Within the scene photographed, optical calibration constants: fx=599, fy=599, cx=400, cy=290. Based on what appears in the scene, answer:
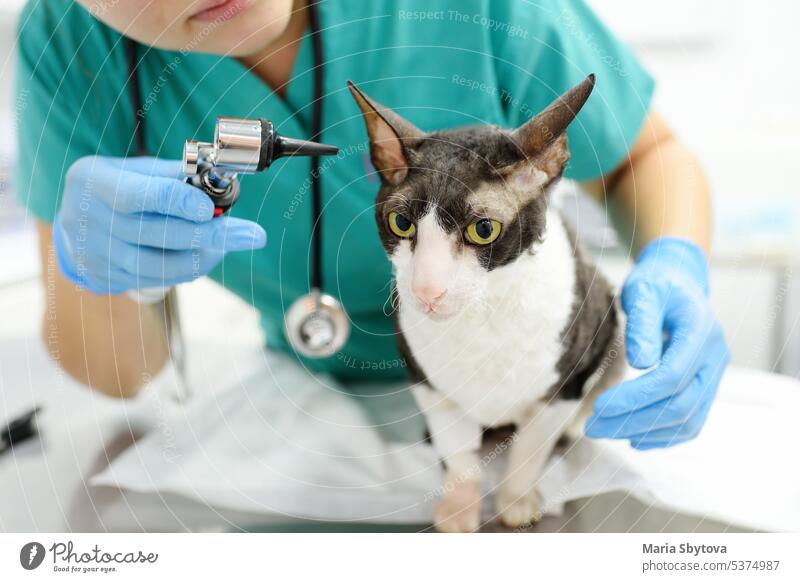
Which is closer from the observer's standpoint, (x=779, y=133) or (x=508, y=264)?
(x=508, y=264)

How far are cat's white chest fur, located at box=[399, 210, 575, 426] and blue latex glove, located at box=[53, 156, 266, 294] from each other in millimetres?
194

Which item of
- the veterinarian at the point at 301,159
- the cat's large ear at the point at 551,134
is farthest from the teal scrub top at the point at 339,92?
the cat's large ear at the point at 551,134

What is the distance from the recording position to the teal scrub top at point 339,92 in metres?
0.56

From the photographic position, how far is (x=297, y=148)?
1.55 ft

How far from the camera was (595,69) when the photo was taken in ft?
1.84

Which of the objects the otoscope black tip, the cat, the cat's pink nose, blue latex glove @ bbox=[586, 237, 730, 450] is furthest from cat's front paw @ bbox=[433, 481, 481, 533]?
the otoscope black tip

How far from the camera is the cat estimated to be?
43 cm

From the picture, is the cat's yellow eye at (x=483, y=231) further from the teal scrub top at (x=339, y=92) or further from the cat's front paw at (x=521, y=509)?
the cat's front paw at (x=521, y=509)

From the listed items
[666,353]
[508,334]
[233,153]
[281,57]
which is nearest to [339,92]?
[281,57]

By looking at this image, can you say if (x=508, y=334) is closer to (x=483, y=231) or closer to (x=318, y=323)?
(x=483, y=231)

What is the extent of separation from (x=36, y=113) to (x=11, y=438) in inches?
13.6

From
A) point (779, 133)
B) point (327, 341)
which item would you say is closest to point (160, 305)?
point (327, 341)

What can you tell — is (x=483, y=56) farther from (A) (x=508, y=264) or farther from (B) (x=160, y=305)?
(B) (x=160, y=305)

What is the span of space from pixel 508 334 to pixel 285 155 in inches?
9.1
